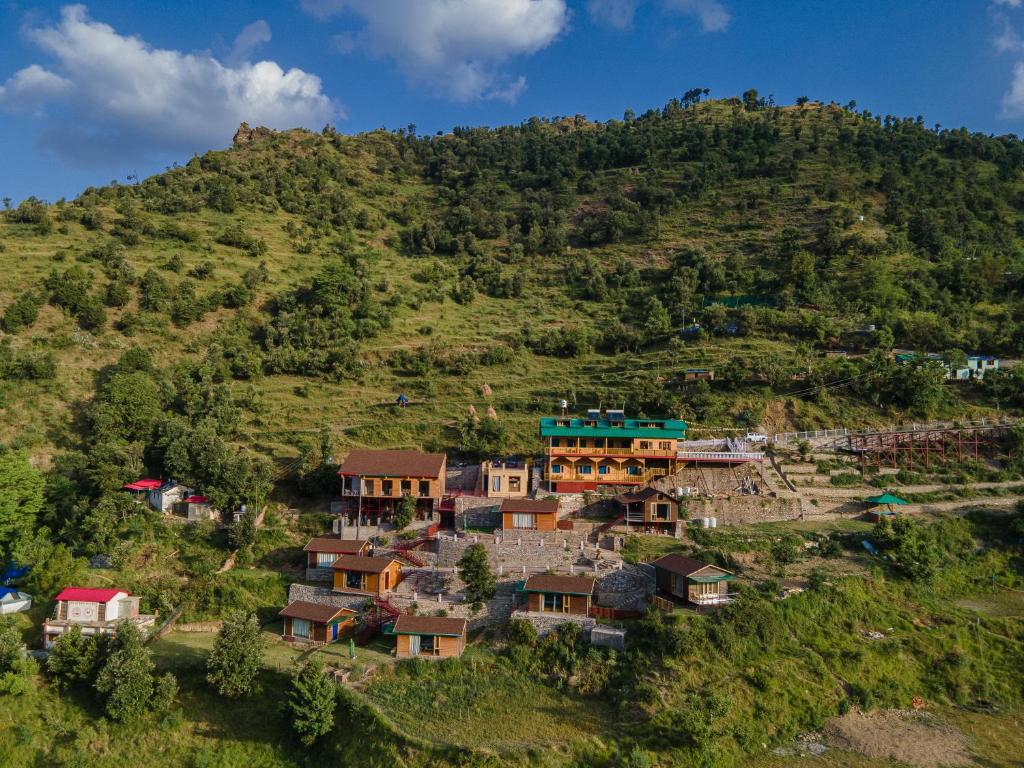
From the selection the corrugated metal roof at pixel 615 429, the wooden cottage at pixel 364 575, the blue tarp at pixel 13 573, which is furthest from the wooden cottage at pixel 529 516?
the blue tarp at pixel 13 573

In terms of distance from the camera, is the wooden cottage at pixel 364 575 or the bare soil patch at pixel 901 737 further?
the wooden cottage at pixel 364 575

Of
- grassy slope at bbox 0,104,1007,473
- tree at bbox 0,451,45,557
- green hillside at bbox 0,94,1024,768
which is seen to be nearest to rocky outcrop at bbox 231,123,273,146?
green hillside at bbox 0,94,1024,768

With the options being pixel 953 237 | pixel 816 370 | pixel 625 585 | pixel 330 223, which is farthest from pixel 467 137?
pixel 625 585

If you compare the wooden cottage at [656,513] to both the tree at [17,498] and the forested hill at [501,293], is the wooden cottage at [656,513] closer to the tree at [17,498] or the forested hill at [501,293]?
the forested hill at [501,293]

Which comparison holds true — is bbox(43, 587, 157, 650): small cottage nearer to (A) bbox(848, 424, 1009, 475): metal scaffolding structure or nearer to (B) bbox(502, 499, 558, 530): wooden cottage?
(B) bbox(502, 499, 558, 530): wooden cottage

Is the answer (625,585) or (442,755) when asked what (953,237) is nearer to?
(625,585)

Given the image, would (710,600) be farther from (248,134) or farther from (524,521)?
(248,134)
